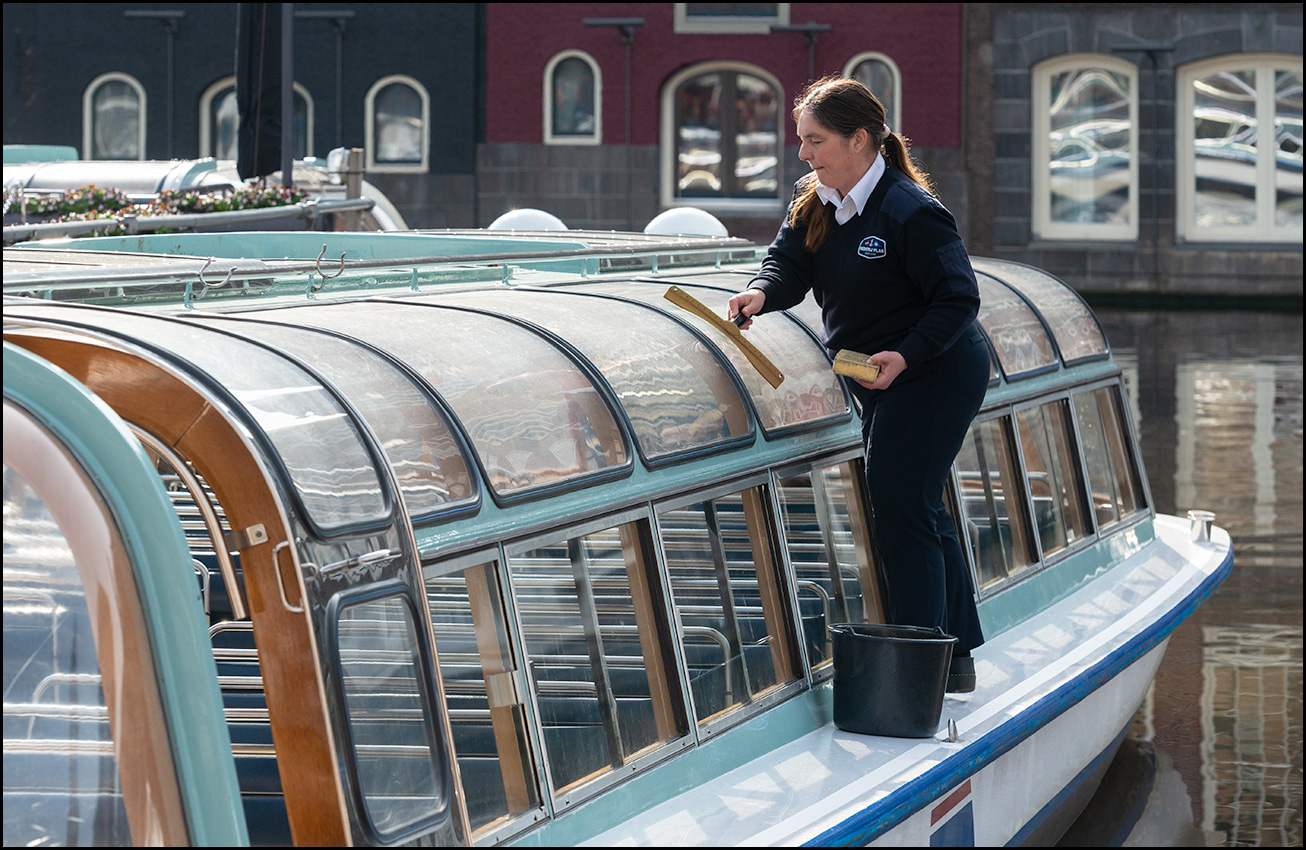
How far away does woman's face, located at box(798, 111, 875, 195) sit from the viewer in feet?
12.9

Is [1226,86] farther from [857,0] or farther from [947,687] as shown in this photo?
A: [947,687]

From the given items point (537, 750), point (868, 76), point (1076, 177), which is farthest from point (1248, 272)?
point (537, 750)

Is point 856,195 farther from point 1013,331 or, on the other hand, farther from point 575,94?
point 575,94

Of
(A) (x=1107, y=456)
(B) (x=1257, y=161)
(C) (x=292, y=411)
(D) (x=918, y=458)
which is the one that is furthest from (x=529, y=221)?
(B) (x=1257, y=161)

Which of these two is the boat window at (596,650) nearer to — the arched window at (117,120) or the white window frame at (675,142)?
the white window frame at (675,142)

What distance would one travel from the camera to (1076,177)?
83.7 ft

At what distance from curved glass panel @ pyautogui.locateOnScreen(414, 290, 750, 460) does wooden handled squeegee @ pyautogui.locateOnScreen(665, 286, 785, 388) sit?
0.08 meters

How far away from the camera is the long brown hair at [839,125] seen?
3928 millimetres

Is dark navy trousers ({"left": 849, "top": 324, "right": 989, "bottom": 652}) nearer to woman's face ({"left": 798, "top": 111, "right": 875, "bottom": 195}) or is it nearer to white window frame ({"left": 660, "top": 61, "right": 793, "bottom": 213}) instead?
woman's face ({"left": 798, "top": 111, "right": 875, "bottom": 195})

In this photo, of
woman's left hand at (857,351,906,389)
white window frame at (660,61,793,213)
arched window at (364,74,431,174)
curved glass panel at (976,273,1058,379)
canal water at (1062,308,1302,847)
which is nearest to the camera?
woman's left hand at (857,351,906,389)

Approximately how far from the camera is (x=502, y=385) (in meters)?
3.24

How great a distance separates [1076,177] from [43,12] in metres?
16.9

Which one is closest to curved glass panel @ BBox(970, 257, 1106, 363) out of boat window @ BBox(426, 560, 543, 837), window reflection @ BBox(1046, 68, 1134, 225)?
boat window @ BBox(426, 560, 543, 837)

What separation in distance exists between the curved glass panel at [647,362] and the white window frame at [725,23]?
72.7ft
